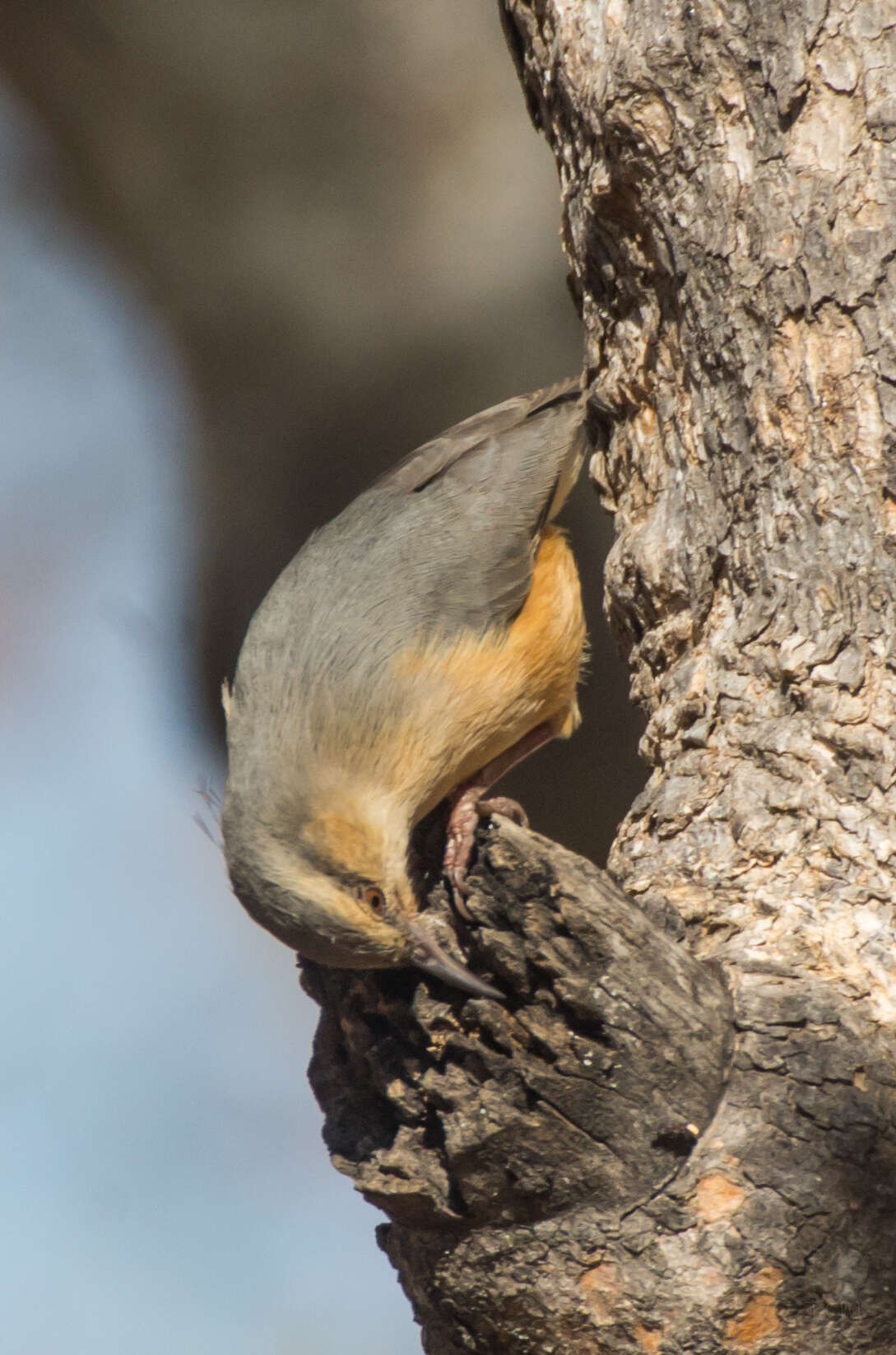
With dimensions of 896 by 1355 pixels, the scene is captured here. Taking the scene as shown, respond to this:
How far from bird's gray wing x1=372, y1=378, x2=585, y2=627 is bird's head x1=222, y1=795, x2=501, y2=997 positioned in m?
0.57

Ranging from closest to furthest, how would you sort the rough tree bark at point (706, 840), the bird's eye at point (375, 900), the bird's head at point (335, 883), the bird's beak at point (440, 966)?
the rough tree bark at point (706, 840) → the bird's beak at point (440, 966) → the bird's head at point (335, 883) → the bird's eye at point (375, 900)

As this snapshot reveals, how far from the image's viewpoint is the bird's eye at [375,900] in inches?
89.1

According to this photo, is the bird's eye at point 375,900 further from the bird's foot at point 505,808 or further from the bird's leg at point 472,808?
the bird's foot at point 505,808

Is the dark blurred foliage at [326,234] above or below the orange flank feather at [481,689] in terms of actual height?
above

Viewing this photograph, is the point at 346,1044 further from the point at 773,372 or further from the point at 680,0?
the point at 680,0

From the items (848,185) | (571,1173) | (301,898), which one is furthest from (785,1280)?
(848,185)

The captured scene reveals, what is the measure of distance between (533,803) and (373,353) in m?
1.63

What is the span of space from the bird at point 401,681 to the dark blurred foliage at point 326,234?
3.01 ft

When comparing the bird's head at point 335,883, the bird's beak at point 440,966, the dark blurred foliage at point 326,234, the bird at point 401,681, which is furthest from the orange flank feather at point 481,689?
the dark blurred foliage at point 326,234

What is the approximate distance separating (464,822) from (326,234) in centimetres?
238

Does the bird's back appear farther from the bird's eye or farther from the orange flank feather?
the bird's eye

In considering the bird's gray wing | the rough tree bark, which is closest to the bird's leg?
the rough tree bark

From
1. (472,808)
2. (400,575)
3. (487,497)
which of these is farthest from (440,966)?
(487,497)

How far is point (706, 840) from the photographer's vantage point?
6.92 ft
